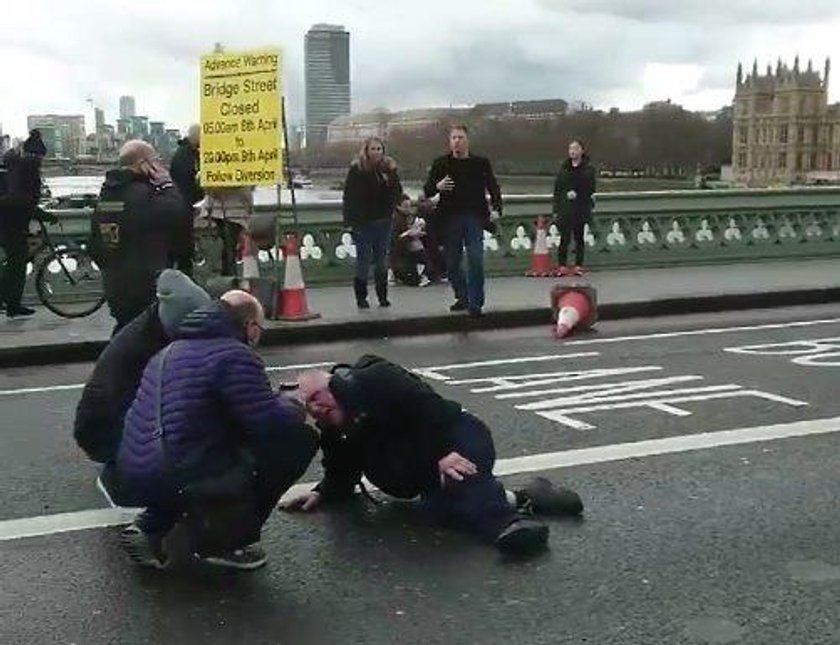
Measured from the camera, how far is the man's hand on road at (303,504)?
580cm

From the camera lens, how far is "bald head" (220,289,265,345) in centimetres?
496

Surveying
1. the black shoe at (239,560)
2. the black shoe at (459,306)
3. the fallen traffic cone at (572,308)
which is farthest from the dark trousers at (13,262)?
the black shoe at (239,560)

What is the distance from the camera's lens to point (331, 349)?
36.9 feet

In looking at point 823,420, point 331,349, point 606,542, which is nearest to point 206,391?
point 606,542

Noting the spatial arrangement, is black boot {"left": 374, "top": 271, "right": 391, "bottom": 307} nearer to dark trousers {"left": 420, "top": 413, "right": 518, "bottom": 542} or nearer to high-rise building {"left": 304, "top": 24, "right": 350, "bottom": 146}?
dark trousers {"left": 420, "top": 413, "right": 518, "bottom": 542}

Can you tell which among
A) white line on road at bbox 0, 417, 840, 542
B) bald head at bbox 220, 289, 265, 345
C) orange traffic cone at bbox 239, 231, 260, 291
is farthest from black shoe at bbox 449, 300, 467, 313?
bald head at bbox 220, 289, 265, 345

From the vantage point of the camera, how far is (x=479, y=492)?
5320mm

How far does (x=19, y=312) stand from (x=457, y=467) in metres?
8.54

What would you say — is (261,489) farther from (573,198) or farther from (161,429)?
(573,198)

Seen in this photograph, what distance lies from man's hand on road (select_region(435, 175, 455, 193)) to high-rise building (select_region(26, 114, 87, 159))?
13.0 feet

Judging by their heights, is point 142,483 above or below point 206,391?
below

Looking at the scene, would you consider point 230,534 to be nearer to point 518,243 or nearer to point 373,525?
point 373,525

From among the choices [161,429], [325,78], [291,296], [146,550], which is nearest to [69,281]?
[291,296]

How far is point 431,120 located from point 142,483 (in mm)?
31477
